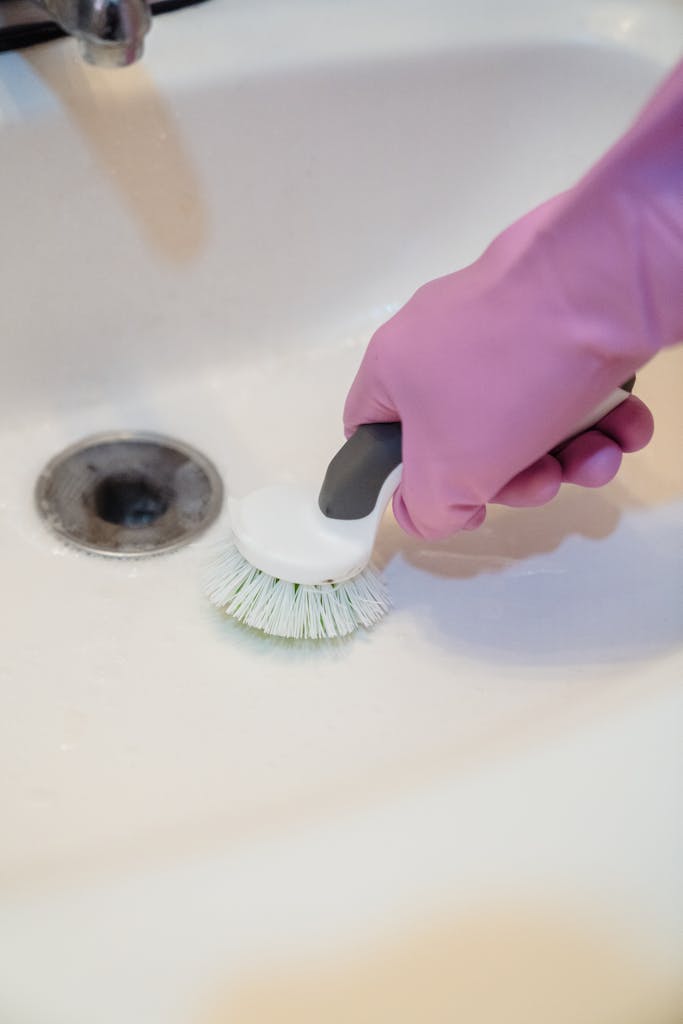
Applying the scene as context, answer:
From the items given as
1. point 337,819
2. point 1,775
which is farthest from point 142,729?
point 337,819

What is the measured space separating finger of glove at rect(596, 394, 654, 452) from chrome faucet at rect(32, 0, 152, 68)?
0.74ft

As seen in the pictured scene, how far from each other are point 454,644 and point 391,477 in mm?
79

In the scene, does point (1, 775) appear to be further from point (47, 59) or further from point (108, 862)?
point (47, 59)

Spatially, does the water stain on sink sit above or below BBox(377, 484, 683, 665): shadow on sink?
below

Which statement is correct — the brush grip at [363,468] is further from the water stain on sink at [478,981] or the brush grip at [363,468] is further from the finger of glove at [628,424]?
the water stain on sink at [478,981]

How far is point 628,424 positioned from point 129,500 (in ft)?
0.77

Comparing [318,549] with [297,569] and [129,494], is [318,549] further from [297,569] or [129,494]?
[129,494]

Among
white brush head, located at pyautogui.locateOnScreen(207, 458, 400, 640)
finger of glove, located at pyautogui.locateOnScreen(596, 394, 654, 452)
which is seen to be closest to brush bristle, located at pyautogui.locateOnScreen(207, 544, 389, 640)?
white brush head, located at pyautogui.locateOnScreen(207, 458, 400, 640)

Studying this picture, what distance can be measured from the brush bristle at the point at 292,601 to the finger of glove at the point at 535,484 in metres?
0.07

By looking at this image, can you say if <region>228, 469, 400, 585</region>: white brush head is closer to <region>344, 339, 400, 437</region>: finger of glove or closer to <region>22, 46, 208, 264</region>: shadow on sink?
<region>344, 339, 400, 437</region>: finger of glove

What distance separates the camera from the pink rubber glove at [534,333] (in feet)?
1.05

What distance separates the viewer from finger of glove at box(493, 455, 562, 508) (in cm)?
41

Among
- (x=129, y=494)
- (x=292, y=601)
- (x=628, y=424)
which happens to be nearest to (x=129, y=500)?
(x=129, y=494)

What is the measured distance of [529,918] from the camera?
235mm
